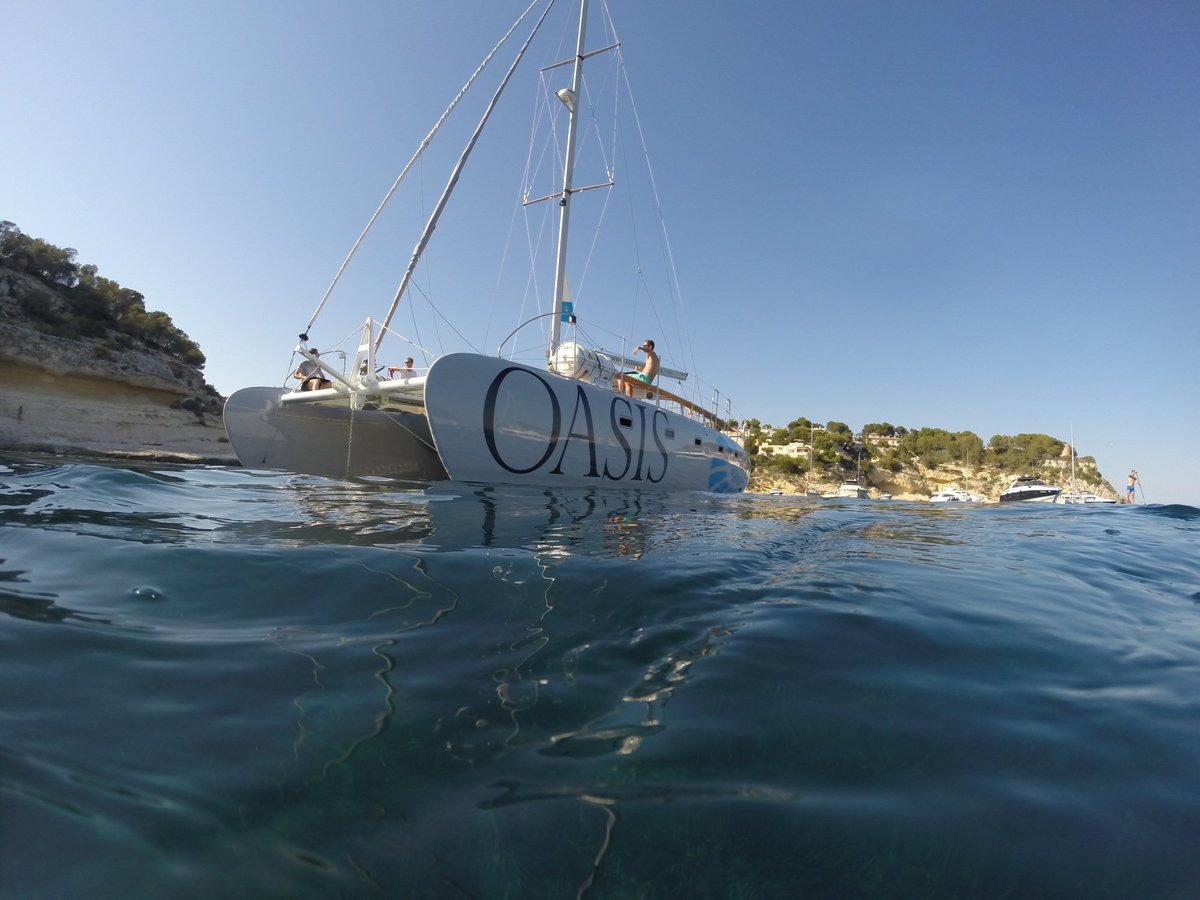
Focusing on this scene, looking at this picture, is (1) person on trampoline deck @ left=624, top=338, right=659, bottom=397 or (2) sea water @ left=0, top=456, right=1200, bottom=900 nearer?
(2) sea water @ left=0, top=456, right=1200, bottom=900

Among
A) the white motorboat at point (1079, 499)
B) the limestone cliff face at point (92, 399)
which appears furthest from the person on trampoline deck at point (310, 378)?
the white motorboat at point (1079, 499)

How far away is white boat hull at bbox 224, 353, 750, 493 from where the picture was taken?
7.26 meters

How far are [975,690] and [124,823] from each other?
7.16 feet

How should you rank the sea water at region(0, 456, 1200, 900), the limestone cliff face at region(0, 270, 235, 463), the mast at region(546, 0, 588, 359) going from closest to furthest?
the sea water at region(0, 456, 1200, 900), the mast at region(546, 0, 588, 359), the limestone cliff face at region(0, 270, 235, 463)

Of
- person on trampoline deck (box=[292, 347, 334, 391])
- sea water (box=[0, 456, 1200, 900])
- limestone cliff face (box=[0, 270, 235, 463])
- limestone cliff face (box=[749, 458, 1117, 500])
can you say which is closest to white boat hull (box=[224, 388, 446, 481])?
person on trampoline deck (box=[292, 347, 334, 391])

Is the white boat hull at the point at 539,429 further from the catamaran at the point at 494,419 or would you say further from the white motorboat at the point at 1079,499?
the white motorboat at the point at 1079,499

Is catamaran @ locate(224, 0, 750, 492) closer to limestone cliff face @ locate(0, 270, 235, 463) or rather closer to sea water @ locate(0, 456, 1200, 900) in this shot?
sea water @ locate(0, 456, 1200, 900)

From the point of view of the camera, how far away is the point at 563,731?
132 centimetres

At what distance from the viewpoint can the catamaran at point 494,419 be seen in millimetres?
7348

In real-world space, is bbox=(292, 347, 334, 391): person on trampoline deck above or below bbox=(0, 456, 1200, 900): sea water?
above

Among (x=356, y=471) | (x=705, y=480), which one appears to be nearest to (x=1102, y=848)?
(x=356, y=471)

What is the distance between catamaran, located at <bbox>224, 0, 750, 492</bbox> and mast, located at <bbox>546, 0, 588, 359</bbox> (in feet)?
0.08

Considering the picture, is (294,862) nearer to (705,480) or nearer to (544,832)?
(544,832)

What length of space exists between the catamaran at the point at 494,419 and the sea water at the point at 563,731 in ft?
15.1
